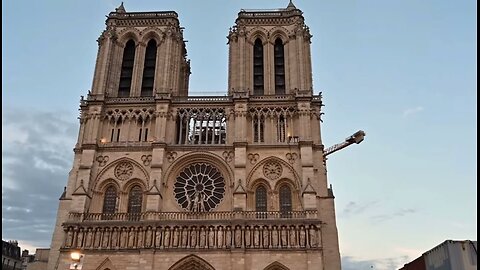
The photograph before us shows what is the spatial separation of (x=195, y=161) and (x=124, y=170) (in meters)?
6.04

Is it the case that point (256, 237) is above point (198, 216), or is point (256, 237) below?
below

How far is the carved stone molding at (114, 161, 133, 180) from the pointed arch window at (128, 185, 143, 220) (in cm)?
118

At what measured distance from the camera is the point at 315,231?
109 ft

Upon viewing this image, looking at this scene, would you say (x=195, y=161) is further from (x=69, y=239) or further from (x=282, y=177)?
(x=69, y=239)

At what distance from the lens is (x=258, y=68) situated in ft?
139

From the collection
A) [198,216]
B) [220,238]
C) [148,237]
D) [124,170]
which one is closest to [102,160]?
[124,170]

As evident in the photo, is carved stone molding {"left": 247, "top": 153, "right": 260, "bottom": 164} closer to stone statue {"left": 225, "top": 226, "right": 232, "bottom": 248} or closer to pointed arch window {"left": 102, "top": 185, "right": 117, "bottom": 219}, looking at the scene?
stone statue {"left": 225, "top": 226, "right": 232, "bottom": 248}

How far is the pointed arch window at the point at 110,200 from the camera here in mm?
36297

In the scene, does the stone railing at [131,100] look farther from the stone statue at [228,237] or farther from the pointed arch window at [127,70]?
the stone statue at [228,237]

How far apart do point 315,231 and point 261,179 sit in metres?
6.23

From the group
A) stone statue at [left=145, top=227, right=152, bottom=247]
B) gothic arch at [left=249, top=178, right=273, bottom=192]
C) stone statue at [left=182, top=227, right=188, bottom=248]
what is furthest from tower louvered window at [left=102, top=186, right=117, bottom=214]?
gothic arch at [left=249, top=178, right=273, bottom=192]

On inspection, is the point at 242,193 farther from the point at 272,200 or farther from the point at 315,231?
the point at 315,231

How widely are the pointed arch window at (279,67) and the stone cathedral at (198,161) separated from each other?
0.33ft

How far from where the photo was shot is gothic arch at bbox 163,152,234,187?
3675cm
